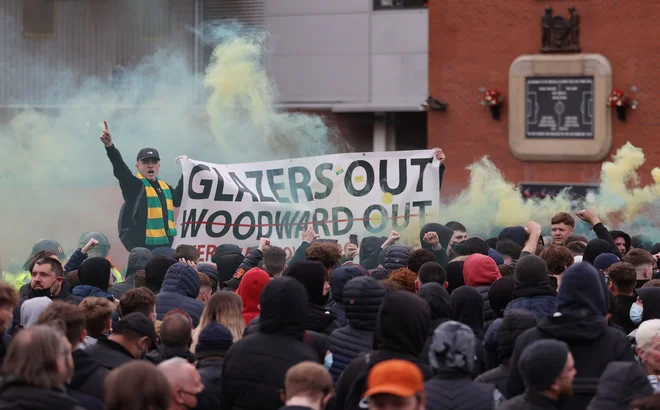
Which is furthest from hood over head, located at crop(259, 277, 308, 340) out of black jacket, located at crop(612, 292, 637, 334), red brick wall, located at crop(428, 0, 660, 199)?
red brick wall, located at crop(428, 0, 660, 199)

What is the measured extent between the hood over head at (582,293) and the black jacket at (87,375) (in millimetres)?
2317

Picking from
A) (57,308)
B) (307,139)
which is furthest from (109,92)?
(57,308)

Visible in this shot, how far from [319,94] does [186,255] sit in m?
16.6

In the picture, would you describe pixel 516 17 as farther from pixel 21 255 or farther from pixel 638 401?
pixel 638 401

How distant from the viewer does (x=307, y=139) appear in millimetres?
23297

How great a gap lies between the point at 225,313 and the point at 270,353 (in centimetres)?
91

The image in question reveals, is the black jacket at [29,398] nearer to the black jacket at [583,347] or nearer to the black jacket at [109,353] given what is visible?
the black jacket at [109,353]

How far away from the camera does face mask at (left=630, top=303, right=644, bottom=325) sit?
7.62 metres

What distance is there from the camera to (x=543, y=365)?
197 inches

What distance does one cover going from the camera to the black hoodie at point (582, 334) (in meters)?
5.52

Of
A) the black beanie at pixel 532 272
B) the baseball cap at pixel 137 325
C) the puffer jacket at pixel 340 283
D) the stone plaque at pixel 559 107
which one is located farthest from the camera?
the stone plaque at pixel 559 107

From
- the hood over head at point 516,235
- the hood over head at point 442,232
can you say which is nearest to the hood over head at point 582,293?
the hood over head at point 442,232

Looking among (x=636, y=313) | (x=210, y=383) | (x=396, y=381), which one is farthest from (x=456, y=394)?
(x=636, y=313)

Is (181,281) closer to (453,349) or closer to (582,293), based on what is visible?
(453,349)
